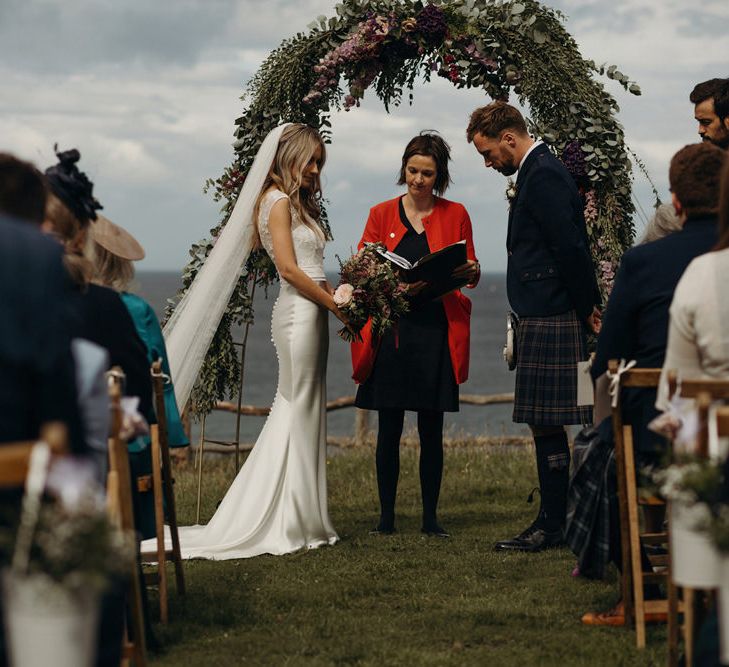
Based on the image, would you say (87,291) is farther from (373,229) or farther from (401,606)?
(373,229)

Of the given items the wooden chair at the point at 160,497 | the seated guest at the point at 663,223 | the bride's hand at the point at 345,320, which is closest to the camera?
the wooden chair at the point at 160,497

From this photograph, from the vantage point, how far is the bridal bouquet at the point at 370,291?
6.92m

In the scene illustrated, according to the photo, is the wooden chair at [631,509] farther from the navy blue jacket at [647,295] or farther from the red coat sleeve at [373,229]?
the red coat sleeve at [373,229]

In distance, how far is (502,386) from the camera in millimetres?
49125

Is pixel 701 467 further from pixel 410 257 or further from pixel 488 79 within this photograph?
pixel 488 79

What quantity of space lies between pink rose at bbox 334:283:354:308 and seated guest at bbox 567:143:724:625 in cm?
219

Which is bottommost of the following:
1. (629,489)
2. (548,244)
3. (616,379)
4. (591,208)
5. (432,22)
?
(629,489)

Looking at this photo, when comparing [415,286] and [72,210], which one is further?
[415,286]

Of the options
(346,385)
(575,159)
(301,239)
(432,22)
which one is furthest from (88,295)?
(346,385)

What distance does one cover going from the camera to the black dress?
7.22 m

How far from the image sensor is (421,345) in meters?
7.27

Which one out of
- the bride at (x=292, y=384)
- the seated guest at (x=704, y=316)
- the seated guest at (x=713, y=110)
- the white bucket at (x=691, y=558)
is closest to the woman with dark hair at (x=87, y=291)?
the seated guest at (x=704, y=316)

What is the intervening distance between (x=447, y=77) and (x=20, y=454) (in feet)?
19.0

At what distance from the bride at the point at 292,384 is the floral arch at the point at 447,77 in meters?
0.67
